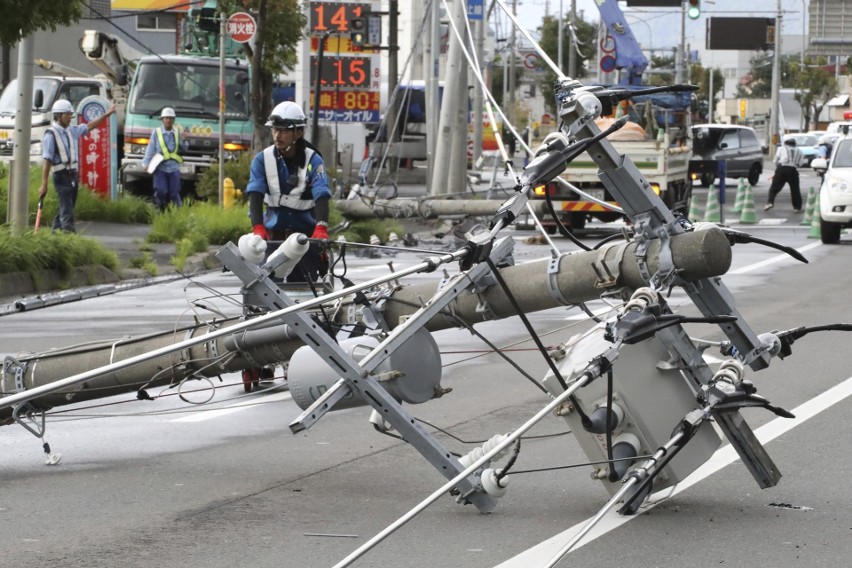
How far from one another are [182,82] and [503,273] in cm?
2426

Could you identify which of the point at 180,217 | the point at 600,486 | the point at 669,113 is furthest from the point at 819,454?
the point at 669,113

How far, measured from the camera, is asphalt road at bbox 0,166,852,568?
20.0 ft

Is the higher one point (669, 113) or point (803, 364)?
point (669, 113)

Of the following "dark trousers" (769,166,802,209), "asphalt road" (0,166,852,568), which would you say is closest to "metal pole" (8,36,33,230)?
"asphalt road" (0,166,852,568)

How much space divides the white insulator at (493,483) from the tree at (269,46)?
72.8 ft

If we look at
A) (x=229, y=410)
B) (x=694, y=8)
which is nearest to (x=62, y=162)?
(x=229, y=410)

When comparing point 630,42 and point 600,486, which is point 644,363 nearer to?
point 600,486

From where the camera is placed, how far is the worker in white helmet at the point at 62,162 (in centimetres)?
1989

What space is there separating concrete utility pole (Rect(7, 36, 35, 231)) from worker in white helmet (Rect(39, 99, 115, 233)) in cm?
151

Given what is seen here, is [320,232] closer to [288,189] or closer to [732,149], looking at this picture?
[288,189]

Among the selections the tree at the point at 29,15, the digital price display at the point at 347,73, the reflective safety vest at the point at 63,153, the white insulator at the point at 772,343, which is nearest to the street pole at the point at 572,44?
the digital price display at the point at 347,73

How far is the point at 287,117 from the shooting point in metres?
10.1

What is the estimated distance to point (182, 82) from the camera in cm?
3033

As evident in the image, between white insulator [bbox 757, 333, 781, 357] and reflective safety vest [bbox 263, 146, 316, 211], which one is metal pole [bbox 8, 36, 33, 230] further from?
white insulator [bbox 757, 333, 781, 357]
